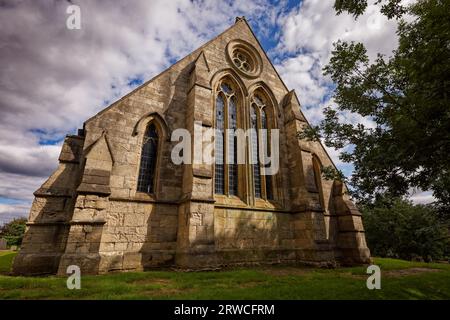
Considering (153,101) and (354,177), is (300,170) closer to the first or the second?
(354,177)

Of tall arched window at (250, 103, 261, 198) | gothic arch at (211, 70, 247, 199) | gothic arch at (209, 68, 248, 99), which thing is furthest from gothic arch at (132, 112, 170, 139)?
tall arched window at (250, 103, 261, 198)

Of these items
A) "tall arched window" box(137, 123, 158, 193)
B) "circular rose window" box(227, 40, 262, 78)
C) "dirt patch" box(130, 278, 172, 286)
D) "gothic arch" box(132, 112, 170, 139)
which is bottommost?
"dirt patch" box(130, 278, 172, 286)

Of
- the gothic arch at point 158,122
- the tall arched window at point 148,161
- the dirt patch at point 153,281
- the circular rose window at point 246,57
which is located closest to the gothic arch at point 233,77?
the circular rose window at point 246,57

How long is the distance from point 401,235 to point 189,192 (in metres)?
26.5

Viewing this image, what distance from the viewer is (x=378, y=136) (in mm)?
6266

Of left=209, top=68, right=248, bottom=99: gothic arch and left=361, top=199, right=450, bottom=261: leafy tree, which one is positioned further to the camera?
left=361, top=199, right=450, bottom=261: leafy tree

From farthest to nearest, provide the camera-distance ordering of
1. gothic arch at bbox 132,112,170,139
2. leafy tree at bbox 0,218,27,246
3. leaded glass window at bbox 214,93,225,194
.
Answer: leafy tree at bbox 0,218,27,246
leaded glass window at bbox 214,93,225,194
gothic arch at bbox 132,112,170,139

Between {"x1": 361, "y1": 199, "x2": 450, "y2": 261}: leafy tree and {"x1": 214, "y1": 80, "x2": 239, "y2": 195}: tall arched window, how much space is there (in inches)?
745

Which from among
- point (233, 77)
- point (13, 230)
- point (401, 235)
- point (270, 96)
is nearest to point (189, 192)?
point (233, 77)

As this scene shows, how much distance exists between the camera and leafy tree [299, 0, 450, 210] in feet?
15.5

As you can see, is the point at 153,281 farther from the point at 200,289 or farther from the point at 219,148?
the point at 219,148

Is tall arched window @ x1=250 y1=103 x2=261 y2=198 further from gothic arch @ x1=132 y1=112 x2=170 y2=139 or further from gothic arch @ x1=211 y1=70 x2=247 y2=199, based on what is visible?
gothic arch @ x1=132 y1=112 x2=170 y2=139

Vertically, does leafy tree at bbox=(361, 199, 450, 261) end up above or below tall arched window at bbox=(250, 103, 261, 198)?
below
